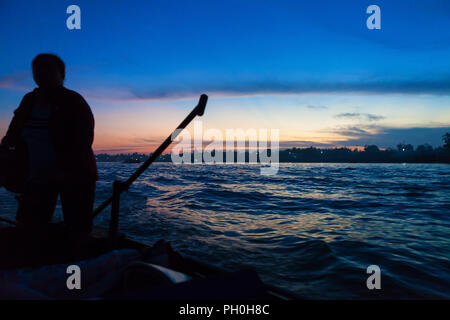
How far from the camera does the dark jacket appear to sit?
106 inches

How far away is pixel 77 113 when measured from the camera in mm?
2734

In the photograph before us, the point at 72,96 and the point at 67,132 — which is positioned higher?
the point at 72,96

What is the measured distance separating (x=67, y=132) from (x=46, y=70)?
74cm

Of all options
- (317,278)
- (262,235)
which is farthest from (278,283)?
(262,235)

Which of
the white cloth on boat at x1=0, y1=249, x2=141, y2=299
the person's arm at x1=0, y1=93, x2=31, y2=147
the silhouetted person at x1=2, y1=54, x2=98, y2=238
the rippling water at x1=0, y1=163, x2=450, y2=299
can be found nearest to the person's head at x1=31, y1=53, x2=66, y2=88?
the silhouetted person at x1=2, y1=54, x2=98, y2=238

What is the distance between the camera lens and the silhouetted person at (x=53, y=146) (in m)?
2.71

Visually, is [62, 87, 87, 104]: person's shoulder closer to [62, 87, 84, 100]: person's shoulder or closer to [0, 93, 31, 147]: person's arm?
[62, 87, 84, 100]: person's shoulder

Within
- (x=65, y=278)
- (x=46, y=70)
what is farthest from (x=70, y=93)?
(x=65, y=278)

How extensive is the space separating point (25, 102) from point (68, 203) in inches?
48.8

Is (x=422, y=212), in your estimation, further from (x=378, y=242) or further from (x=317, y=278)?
(x=317, y=278)

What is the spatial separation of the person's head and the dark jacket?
0.11 meters

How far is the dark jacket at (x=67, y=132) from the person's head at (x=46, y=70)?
11 cm

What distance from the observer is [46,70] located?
2771 mm

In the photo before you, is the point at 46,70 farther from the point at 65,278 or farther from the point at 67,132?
the point at 65,278
